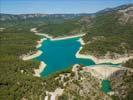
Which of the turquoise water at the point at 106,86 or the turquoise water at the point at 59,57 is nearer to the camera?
the turquoise water at the point at 106,86

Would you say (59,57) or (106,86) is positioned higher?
(106,86)

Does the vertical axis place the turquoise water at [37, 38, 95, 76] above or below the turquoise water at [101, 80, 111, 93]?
below

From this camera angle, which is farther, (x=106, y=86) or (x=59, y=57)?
(x=59, y=57)

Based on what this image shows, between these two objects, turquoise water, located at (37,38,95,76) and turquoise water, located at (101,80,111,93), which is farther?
turquoise water, located at (37,38,95,76)

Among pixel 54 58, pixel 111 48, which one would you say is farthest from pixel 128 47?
pixel 54 58

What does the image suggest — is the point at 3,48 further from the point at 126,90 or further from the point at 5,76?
the point at 126,90

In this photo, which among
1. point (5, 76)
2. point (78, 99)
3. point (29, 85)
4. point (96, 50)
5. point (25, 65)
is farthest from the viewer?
point (96, 50)

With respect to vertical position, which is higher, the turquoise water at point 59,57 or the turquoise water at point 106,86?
the turquoise water at point 106,86

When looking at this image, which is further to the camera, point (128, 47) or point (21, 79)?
point (128, 47)
